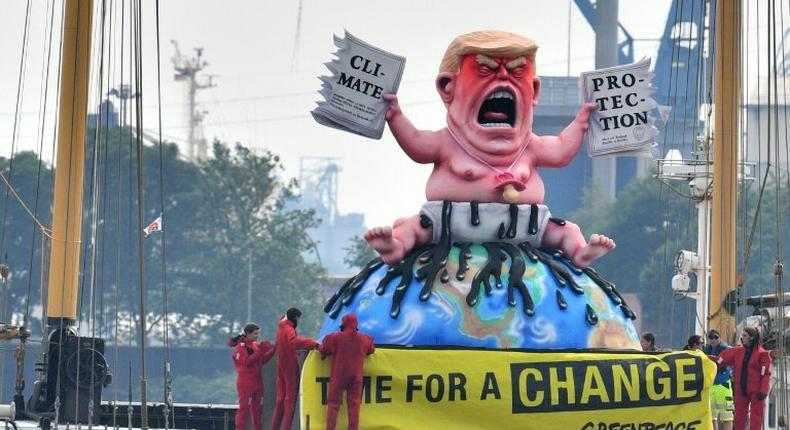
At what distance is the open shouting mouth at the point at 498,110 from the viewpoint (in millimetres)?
22578

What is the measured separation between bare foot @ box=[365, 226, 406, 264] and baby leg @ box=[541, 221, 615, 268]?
157 centimetres

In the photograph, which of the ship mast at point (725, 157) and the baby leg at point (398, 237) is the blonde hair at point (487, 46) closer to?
the baby leg at point (398, 237)

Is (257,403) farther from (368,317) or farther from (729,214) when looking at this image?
(729,214)

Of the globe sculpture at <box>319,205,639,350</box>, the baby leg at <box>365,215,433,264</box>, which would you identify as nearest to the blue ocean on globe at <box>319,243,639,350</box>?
the globe sculpture at <box>319,205,639,350</box>

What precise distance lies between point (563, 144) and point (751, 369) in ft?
13.8

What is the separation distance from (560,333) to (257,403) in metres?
5.13

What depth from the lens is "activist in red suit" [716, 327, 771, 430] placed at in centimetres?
2558

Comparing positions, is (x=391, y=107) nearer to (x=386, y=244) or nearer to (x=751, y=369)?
(x=386, y=244)

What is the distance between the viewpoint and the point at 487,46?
22.6 meters

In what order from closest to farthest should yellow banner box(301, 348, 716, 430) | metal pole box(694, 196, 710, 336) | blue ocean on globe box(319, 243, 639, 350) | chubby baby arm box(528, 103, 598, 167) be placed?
1. yellow banner box(301, 348, 716, 430)
2. blue ocean on globe box(319, 243, 639, 350)
3. chubby baby arm box(528, 103, 598, 167)
4. metal pole box(694, 196, 710, 336)

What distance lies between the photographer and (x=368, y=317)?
22156mm

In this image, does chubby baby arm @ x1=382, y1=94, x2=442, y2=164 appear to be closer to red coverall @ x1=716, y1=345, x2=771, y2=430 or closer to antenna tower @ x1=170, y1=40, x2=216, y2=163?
red coverall @ x1=716, y1=345, x2=771, y2=430

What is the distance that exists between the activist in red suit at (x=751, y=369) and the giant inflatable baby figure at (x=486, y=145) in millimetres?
3653

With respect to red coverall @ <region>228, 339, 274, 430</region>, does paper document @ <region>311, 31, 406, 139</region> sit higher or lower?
higher
